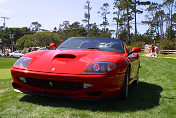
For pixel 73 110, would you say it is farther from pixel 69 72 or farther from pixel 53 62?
pixel 53 62

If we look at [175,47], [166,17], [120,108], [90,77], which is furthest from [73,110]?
[166,17]

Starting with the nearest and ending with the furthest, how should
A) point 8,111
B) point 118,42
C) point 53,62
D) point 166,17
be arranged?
point 8,111, point 53,62, point 118,42, point 166,17

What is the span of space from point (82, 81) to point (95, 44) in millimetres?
1569

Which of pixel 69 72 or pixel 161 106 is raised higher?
pixel 69 72

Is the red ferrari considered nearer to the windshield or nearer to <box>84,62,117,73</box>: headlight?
<box>84,62,117,73</box>: headlight

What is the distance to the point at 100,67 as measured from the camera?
293cm

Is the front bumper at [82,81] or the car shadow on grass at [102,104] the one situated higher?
the front bumper at [82,81]

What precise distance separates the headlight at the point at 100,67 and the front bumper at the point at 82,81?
9 centimetres

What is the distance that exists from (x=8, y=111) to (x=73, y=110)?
92 cm

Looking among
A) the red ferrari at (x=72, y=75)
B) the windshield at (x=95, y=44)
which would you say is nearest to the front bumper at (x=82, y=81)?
the red ferrari at (x=72, y=75)

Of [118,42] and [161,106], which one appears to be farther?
[118,42]

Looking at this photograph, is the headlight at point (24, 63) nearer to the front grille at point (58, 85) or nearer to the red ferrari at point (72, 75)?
the red ferrari at point (72, 75)

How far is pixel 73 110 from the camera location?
9.12 ft

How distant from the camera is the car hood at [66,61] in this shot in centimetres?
294
